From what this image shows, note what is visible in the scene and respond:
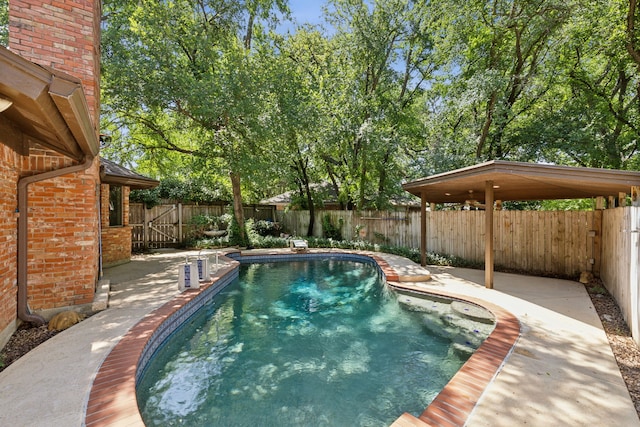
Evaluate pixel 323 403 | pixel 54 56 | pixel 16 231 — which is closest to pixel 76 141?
pixel 16 231

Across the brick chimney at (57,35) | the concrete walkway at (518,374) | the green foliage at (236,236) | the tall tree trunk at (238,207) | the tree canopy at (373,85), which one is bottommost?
the concrete walkway at (518,374)

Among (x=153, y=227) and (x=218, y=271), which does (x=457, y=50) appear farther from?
(x=153, y=227)

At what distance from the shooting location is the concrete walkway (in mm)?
2365

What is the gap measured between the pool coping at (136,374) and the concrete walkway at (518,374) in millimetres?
82

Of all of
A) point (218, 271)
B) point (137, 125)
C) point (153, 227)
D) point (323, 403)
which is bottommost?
point (323, 403)

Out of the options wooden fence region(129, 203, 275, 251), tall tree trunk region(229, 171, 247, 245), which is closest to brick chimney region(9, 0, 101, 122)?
tall tree trunk region(229, 171, 247, 245)

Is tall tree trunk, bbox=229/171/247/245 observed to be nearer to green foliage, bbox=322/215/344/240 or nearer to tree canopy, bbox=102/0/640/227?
tree canopy, bbox=102/0/640/227

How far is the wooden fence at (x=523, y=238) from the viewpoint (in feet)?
24.3

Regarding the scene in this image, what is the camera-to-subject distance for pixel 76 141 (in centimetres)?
382

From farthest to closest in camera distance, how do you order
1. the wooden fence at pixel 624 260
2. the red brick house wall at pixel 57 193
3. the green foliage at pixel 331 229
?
the green foliage at pixel 331 229, the red brick house wall at pixel 57 193, the wooden fence at pixel 624 260

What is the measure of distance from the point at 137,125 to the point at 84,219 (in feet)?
35.1

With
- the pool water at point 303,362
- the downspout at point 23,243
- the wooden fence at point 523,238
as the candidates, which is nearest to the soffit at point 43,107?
the downspout at point 23,243

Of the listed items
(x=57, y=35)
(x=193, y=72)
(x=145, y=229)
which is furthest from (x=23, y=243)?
(x=193, y=72)

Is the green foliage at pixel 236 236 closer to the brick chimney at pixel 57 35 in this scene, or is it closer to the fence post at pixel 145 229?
the fence post at pixel 145 229
